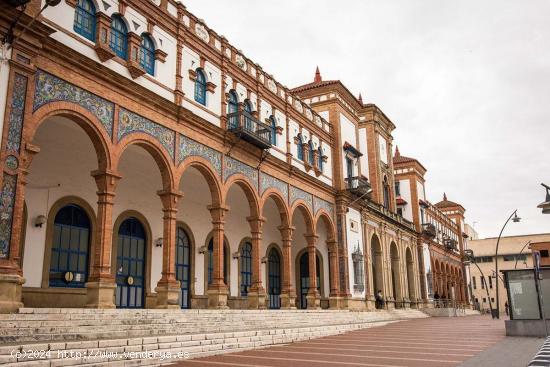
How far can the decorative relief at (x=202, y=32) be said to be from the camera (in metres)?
18.4

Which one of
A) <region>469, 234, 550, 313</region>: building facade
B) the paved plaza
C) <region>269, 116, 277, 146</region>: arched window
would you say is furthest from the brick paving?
<region>469, 234, 550, 313</region>: building facade

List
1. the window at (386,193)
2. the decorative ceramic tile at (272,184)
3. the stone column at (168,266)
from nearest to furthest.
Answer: the stone column at (168,266)
the decorative ceramic tile at (272,184)
the window at (386,193)

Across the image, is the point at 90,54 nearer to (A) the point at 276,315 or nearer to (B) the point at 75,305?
(B) the point at 75,305

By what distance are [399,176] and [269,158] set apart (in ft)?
91.3

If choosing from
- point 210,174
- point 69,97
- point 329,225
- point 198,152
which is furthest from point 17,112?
point 329,225

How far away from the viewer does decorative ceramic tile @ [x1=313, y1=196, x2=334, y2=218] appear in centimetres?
2620

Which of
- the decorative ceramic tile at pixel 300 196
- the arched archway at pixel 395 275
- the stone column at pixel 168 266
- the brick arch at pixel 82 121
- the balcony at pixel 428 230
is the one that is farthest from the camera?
the balcony at pixel 428 230

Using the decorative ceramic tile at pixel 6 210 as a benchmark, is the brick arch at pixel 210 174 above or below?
above

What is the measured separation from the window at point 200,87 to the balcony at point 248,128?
1332 mm

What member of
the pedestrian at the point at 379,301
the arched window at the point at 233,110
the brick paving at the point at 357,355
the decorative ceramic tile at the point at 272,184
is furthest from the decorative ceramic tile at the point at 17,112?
the pedestrian at the point at 379,301

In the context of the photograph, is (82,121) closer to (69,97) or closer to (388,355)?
(69,97)

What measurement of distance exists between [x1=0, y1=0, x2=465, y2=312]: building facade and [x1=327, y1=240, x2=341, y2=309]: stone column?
3.4 inches

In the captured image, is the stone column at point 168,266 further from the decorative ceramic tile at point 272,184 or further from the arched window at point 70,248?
the decorative ceramic tile at point 272,184

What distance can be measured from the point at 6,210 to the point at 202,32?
425 inches
